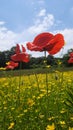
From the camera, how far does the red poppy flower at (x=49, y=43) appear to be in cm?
266

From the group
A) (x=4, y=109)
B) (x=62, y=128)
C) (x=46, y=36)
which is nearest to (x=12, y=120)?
(x=4, y=109)

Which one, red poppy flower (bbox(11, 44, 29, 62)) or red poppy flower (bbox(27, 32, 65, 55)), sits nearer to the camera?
red poppy flower (bbox(27, 32, 65, 55))

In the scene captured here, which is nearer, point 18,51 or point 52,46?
point 52,46

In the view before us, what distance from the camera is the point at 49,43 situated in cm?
267

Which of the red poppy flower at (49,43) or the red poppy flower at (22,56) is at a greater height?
the red poppy flower at (49,43)

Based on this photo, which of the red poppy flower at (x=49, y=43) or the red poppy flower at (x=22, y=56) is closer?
the red poppy flower at (x=49, y=43)

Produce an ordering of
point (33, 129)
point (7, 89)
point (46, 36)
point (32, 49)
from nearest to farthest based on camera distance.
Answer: point (32, 49), point (46, 36), point (33, 129), point (7, 89)

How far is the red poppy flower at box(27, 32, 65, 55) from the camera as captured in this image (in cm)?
266

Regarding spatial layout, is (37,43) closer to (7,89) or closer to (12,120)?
(12,120)

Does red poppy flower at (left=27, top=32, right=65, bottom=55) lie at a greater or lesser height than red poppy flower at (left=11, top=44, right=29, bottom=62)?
greater

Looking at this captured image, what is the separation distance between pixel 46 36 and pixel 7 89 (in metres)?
5.64

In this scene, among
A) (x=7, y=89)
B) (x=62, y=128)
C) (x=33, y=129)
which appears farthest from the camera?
(x=7, y=89)

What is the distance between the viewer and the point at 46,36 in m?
2.74

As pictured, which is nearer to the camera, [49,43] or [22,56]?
[49,43]
